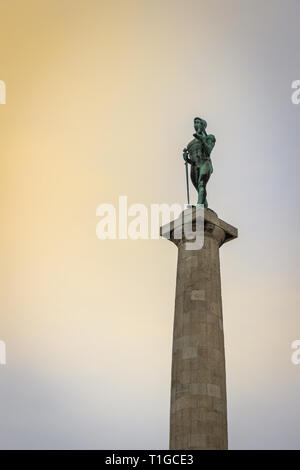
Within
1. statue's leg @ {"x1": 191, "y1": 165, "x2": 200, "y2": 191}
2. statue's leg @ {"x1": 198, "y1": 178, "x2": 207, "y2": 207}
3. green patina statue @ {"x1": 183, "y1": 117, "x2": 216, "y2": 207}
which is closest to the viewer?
statue's leg @ {"x1": 198, "y1": 178, "x2": 207, "y2": 207}

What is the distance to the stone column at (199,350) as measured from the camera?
2138cm

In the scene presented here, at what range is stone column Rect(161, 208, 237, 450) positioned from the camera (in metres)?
21.4

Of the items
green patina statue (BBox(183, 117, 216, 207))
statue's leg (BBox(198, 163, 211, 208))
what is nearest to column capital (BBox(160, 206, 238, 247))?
statue's leg (BBox(198, 163, 211, 208))

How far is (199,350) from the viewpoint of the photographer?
2264cm

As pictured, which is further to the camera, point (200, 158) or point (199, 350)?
point (200, 158)

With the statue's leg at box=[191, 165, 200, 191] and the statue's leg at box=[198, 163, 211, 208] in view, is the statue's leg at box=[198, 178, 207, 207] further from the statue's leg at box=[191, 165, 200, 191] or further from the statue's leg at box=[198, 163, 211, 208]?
the statue's leg at box=[191, 165, 200, 191]

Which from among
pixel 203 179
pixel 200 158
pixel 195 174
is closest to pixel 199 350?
pixel 203 179

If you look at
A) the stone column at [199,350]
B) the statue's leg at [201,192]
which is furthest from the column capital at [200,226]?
the statue's leg at [201,192]

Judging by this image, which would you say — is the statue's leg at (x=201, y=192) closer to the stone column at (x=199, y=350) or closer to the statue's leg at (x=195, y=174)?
the statue's leg at (x=195, y=174)

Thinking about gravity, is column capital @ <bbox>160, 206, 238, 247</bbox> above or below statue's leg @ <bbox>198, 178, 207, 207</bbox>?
below

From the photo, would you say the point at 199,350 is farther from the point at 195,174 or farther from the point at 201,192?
the point at 195,174
